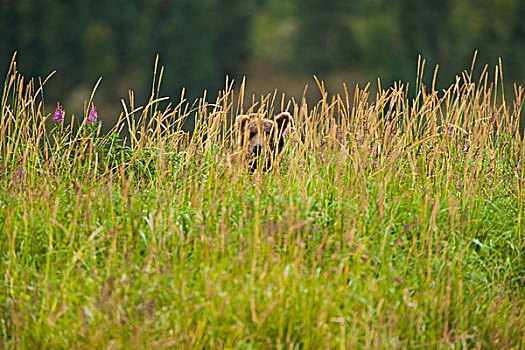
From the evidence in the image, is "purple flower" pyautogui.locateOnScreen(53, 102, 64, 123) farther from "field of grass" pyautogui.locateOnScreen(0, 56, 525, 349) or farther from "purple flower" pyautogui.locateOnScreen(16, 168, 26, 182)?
"purple flower" pyautogui.locateOnScreen(16, 168, 26, 182)

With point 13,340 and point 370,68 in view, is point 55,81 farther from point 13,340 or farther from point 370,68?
point 13,340

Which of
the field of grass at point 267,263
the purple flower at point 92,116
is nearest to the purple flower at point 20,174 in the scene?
the field of grass at point 267,263

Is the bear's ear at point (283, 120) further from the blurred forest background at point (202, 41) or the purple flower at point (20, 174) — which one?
the blurred forest background at point (202, 41)

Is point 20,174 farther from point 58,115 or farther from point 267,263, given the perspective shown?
point 267,263

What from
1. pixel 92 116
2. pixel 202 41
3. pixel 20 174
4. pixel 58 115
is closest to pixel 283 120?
pixel 92 116

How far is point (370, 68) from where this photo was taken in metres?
19.6

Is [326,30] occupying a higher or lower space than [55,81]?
higher

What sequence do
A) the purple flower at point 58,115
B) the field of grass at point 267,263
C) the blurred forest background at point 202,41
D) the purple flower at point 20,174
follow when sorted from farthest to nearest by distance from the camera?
1. the blurred forest background at point 202,41
2. the purple flower at point 58,115
3. the purple flower at point 20,174
4. the field of grass at point 267,263

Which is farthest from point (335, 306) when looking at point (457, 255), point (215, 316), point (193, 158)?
point (193, 158)

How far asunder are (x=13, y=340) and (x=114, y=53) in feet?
55.7

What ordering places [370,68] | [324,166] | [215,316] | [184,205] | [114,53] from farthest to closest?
[370,68] → [114,53] → [324,166] → [184,205] → [215,316]

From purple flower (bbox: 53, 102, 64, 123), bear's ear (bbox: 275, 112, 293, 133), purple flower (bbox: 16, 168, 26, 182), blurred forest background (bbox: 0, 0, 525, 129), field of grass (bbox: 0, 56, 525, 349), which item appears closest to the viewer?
field of grass (bbox: 0, 56, 525, 349)

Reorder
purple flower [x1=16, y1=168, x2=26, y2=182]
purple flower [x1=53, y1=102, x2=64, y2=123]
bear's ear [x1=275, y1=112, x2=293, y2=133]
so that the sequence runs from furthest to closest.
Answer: bear's ear [x1=275, y1=112, x2=293, y2=133] < purple flower [x1=53, y1=102, x2=64, y2=123] < purple flower [x1=16, y1=168, x2=26, y2=182]

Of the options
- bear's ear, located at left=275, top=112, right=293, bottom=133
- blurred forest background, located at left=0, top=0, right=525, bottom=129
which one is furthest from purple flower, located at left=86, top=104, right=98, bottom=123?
blurred forest background, located at left=0, top=0, right=525, bottom=129
